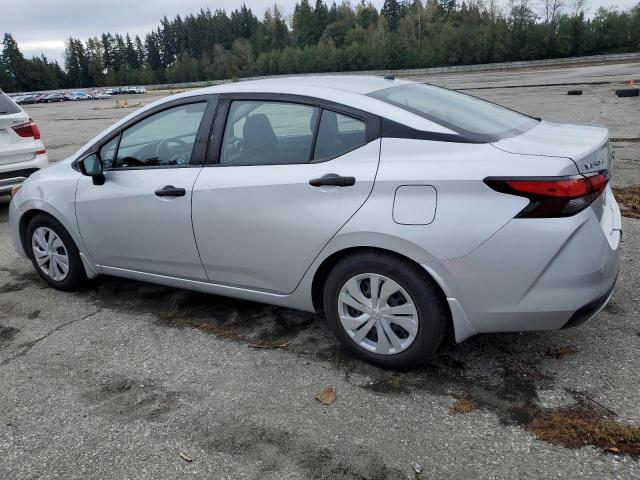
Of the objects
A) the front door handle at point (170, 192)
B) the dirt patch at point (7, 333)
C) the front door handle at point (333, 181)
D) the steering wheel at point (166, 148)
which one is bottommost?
the dirt patch at point (7, 333)

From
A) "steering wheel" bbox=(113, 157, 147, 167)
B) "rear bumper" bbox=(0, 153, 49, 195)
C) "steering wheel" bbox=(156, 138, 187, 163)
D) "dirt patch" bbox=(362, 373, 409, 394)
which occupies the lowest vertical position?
"dirt patch" bbox=(362, 373, 409, 394)

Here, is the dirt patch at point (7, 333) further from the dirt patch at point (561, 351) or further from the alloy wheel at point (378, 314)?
the dirt patch at point (561, 351)

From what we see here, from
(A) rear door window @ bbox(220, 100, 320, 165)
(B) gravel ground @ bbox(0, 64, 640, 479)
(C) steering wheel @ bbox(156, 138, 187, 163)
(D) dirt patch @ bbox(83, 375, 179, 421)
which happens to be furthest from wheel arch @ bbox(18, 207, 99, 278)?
(A) rear door window @ bbox(220, 100, 320, 165)

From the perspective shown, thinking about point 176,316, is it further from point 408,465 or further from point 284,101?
point 408,465

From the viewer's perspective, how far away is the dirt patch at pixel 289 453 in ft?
7.82

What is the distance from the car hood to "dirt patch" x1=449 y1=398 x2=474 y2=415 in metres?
1.26

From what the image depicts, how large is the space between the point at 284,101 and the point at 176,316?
5.74ft

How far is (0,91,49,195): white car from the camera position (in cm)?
684

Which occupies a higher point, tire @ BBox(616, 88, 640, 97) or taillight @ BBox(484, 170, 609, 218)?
taillight @ BBox(484, 170, 609, 218)

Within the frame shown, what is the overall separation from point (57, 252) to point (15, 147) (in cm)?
323

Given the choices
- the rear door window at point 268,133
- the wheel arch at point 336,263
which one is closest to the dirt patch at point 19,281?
the rear door window at point 268,133

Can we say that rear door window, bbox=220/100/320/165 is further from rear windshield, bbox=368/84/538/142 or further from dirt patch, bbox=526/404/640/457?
dirt patch, bbox=526/404/640/457

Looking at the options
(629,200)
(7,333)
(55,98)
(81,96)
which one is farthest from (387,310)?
(81,96)

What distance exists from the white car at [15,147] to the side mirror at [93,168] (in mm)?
3513
